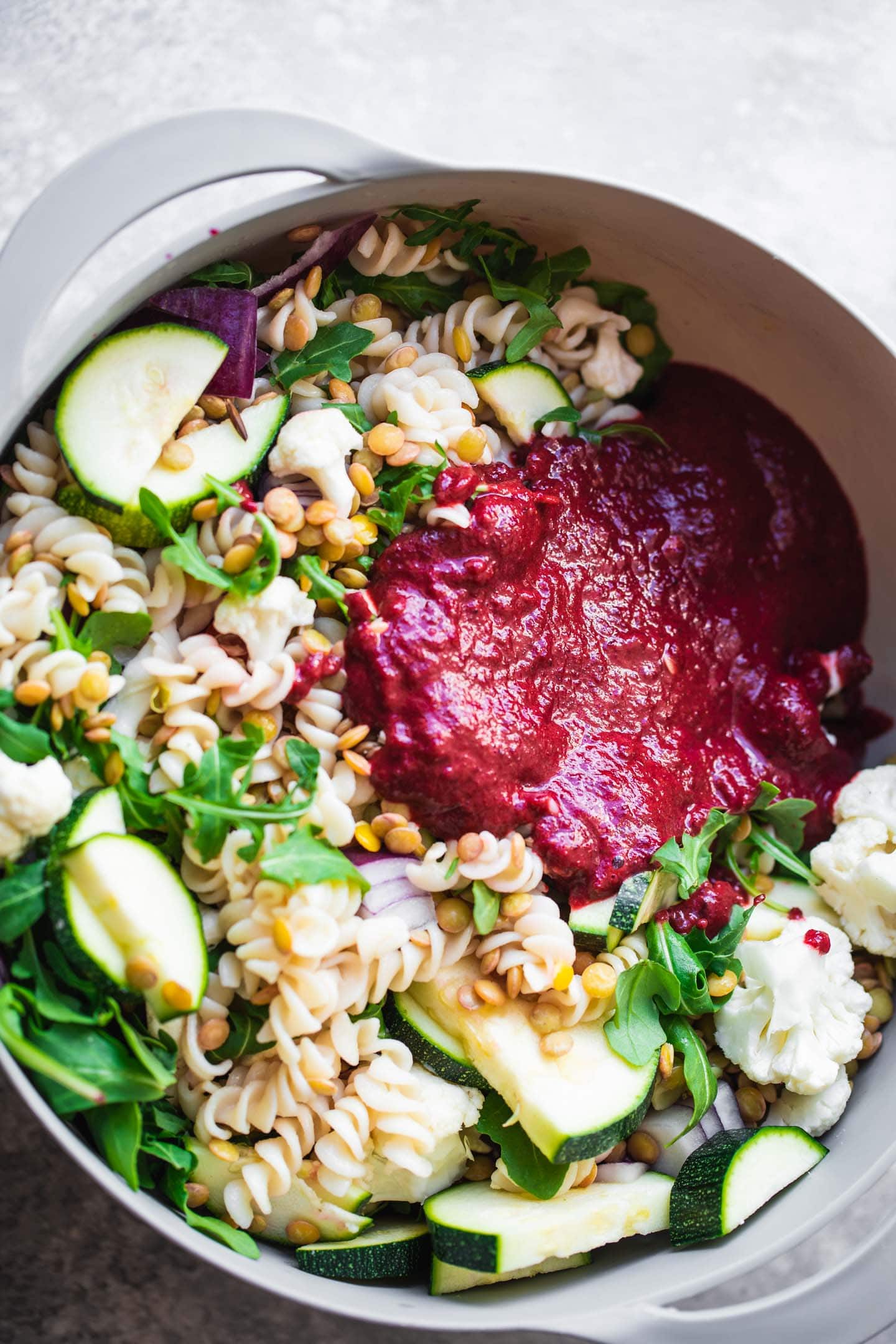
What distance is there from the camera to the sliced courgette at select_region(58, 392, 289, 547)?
2987 mm

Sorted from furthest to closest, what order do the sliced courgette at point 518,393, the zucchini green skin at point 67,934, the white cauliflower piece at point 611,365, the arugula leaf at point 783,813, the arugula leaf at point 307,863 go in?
1. the white cauliflower piece at point 611,365
2. the arugula leaf at point 783,813
3. the sliced courgette at point 518,393
4. the arugula leaf at point 307,863
5. the zucchini green skin at point 67,934

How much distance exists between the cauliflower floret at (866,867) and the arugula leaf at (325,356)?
2.15m

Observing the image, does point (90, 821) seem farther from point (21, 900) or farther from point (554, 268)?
point (554, 268)

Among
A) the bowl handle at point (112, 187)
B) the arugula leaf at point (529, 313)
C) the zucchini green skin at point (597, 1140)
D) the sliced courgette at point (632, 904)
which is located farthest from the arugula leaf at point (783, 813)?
the bowl handle at point (112, 187)

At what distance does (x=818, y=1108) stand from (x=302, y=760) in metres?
1.92

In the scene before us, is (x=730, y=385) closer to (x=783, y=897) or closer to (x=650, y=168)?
(x=650, y=168)

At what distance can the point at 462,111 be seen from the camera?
4328 mm

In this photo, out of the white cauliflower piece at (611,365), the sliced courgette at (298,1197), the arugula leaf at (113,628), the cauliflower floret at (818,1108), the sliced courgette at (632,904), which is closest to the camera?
the arugula leaf at (113,628)

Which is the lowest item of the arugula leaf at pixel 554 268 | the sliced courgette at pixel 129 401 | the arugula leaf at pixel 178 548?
the arugula leaf at pixel 178 548

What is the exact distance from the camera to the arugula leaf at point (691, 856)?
3381 millimetres

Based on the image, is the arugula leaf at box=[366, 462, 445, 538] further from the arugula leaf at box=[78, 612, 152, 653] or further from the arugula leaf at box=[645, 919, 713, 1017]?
the arugula leaf at box=[645, 919, 713, 1017]

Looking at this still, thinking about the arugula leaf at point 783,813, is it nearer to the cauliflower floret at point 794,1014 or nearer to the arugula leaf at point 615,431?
the cauliflower floret at point 794,1014

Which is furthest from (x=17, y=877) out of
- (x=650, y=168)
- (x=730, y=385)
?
(x=650, y=168)

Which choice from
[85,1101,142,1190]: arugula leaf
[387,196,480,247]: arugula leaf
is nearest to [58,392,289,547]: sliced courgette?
[387,196,480,247]: arugula leaf
